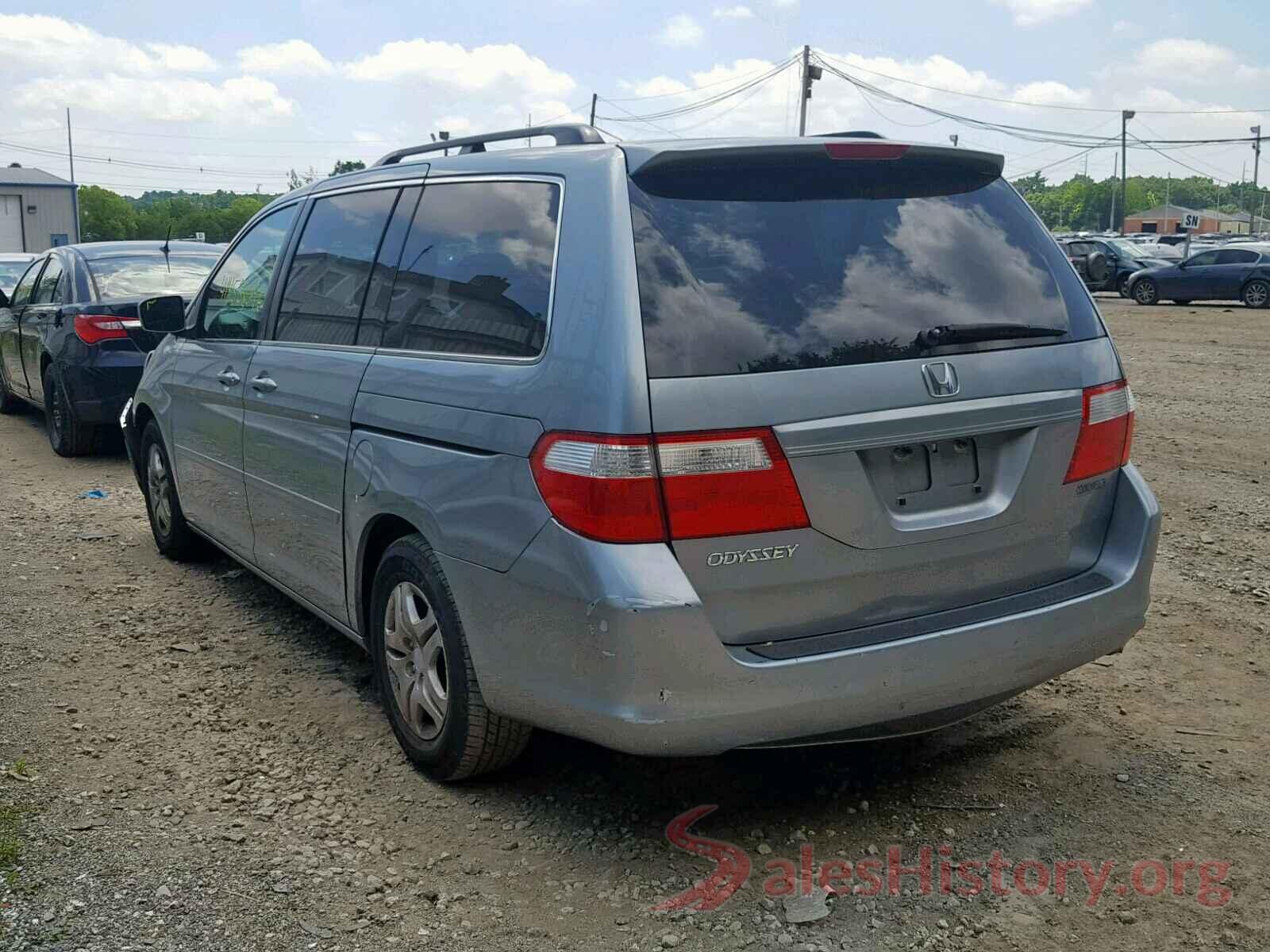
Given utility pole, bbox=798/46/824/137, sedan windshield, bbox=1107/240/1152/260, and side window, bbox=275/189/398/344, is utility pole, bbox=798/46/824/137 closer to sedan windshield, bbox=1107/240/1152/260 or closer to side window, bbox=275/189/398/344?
sedan windshield, bbox=1107/240/1152/260

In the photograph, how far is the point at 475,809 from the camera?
3762mm

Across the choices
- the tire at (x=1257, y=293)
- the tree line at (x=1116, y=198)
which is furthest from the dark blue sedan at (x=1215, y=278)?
the tree line at (x=1116, y=198)

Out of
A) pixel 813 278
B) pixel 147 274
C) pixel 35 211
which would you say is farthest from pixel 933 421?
pixel 35 211

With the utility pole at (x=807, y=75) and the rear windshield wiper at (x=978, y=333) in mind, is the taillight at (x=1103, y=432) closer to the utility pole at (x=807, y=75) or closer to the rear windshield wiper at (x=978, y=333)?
the rear windshield wiper at (x=978, y=333)

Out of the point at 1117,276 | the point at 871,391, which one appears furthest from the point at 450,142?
the point at 1117,276

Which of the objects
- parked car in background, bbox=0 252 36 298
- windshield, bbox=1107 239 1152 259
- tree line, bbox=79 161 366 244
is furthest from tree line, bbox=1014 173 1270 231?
parked car in background, bbox=0 252 36 298

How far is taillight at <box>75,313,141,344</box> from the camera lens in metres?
9.61

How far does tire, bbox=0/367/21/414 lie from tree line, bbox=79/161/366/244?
2862 inches

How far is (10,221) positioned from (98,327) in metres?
87.2

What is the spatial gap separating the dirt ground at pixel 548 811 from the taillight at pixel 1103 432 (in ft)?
3.13

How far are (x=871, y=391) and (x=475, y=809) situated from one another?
5.53ft

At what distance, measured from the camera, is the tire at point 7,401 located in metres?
12.8

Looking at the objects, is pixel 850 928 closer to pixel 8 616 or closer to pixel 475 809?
pixel 475 809

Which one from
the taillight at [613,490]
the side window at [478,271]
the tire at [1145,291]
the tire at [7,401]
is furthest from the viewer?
the tire at [1145,291]
